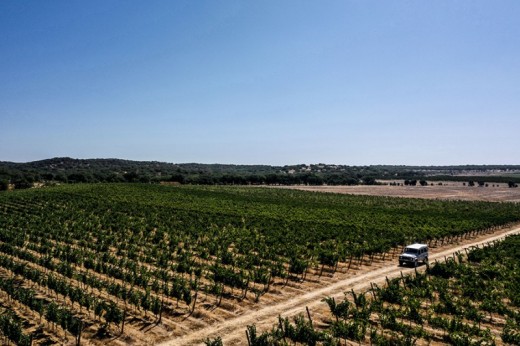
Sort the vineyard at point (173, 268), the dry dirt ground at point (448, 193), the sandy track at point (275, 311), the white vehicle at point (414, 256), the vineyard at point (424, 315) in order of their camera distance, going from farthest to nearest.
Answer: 1. the dry dirt ground at point (448, 193)
2. the white vehicle at point (414, 256)
3. the vineyard at point (173, 268)
4. the sandy track at point (275, 311)
5. the vineyard at point (424, 315)

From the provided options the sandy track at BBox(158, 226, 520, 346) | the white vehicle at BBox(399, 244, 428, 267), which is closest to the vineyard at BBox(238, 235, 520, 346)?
the sandy track at BBox(158, 226, 520, 346)

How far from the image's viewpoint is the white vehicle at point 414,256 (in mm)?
33125

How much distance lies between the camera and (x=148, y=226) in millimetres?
50438

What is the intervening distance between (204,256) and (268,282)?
29.4 ft

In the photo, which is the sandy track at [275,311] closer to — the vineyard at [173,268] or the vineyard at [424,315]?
the vineyard at [424,315]

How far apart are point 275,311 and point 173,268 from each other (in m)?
10.8

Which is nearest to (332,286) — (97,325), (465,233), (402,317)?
(402,317)

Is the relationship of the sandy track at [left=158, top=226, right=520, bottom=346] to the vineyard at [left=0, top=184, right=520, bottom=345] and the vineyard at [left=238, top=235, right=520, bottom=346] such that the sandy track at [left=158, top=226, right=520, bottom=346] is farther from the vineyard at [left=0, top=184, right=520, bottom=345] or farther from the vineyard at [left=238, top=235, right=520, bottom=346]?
the vineyard at [left=0, top=184, right=520, bottom=345]

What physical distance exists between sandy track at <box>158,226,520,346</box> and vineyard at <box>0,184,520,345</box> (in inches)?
34.5

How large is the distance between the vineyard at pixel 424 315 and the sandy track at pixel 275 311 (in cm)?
73

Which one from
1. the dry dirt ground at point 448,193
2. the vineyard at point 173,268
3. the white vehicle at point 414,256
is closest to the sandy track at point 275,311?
the white vehicle at point 414,256

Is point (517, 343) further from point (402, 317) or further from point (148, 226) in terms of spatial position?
point (148, 226)

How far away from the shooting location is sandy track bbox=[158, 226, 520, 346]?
1823 cm

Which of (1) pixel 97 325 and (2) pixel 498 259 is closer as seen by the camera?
(1) pixel 97 325
